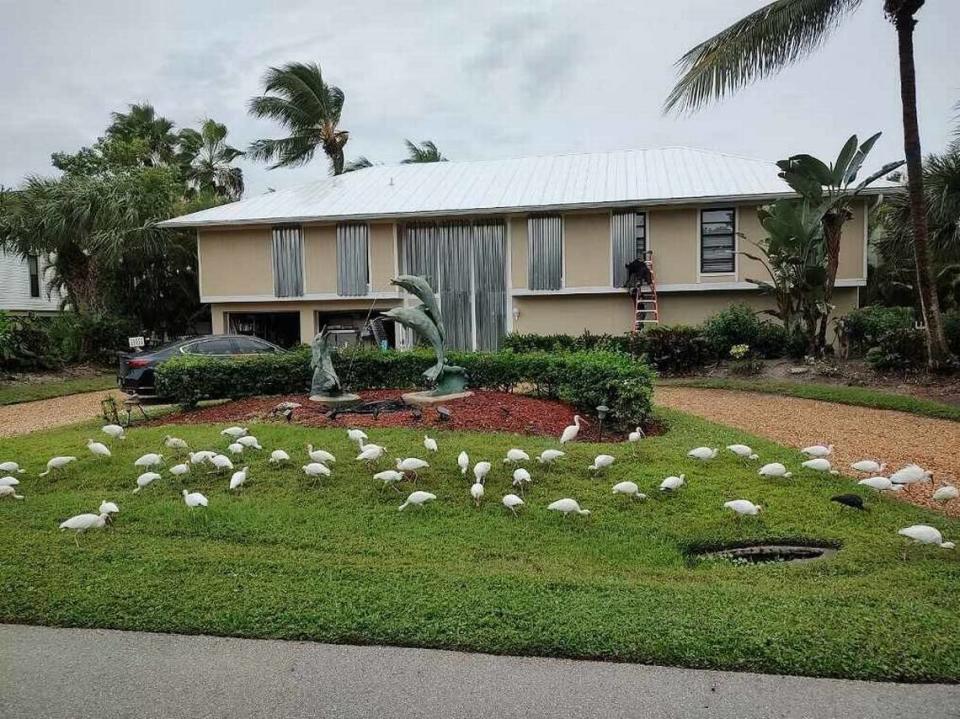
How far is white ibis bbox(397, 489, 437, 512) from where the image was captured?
20.5 feet

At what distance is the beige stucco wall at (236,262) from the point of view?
21453 mm

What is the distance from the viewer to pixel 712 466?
744 centimetres

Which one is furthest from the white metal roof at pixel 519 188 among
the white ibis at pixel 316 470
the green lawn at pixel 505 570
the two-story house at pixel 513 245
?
the white ibis at pixel 316 470

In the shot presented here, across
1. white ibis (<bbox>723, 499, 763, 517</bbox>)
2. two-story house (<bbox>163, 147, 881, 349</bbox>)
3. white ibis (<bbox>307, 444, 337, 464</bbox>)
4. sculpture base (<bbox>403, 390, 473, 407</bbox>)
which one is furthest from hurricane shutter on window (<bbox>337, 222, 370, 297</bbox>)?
white ibis (<bbox>723, 499, 763, 517</bbox>)

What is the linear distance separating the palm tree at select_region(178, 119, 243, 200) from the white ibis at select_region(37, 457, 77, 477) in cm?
2929

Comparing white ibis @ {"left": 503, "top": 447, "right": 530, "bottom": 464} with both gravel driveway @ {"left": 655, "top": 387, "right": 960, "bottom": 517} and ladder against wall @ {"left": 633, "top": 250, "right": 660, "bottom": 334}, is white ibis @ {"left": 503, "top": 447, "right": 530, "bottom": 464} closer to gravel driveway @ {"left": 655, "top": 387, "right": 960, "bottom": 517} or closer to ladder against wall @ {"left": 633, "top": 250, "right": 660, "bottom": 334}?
gravel driveway @ {"left": 655, "top": 387, "right": 960, "bottom": 517}

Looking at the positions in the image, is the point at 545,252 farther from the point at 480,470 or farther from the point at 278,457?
the point at 480,470

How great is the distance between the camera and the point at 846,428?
10352 millimetres

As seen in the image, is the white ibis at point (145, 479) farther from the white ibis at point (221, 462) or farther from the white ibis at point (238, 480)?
the white ibis at point (238, 480)

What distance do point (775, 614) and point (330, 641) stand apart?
2.61 metres

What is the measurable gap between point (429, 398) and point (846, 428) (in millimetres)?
6087

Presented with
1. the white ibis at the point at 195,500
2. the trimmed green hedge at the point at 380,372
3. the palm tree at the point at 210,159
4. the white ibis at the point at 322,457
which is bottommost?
the white ibis at the point at 195,500

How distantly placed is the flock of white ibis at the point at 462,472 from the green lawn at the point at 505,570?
12cm

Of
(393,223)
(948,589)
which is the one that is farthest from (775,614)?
(393,223)
